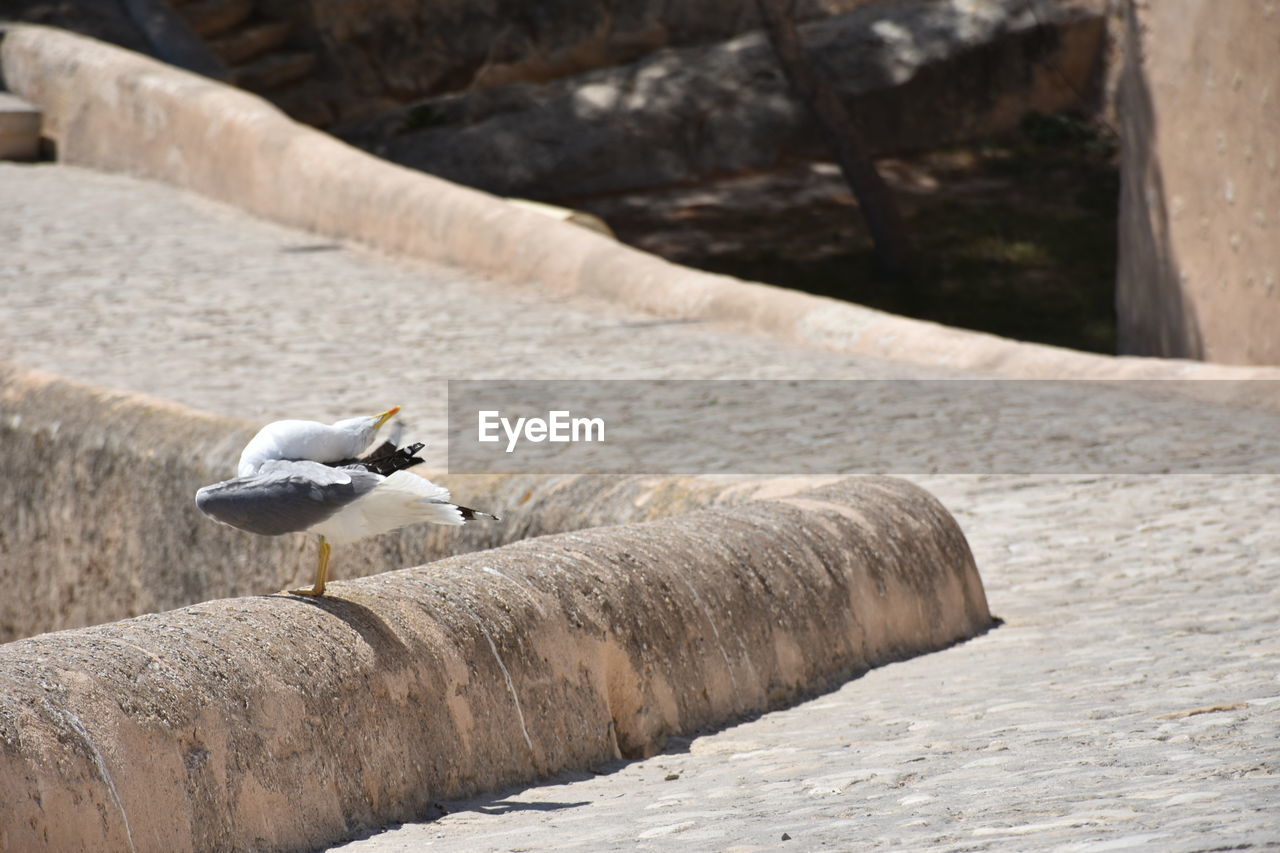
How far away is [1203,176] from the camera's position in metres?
9.75

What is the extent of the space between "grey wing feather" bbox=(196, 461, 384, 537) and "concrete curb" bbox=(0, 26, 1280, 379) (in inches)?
229

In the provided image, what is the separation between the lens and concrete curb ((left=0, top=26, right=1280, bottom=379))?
866cm

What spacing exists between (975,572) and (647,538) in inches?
48.6

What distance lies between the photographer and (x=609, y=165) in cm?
1706

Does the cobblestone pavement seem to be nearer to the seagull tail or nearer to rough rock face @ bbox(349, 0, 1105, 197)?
the seagull tail

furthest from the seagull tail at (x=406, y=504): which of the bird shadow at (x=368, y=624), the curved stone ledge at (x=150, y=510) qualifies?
the curved stone ledge at (x=150, y=510)

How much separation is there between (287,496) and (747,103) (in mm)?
15001

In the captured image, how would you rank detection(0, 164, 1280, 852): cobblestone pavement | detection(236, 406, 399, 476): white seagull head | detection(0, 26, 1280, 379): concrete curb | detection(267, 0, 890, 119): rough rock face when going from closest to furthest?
detection(0, 164, 1280, 852): cobblestone pavement < detection(236, 406, 399, 476): white seagull head < detection(0, 26, 1280, 379): concrete curb < detection(267, 0, 890, 119): rough rock face

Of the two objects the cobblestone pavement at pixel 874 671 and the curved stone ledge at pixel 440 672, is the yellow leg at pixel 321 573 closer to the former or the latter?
the curved stone ledge at pixel 440 672

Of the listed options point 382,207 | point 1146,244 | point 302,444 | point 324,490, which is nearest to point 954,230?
point 1146,244

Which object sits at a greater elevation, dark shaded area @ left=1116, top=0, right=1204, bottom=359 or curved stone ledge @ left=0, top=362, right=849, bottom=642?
dark shaded area @ left=1116, top=0, right=1204, bottom=359

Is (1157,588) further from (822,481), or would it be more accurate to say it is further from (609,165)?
(609,165)

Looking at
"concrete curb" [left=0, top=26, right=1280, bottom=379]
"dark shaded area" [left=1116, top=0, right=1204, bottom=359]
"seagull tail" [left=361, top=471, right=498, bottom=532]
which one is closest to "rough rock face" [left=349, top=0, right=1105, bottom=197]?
"concrete curb" [left=0, top=26, right=1280, bottom=379]

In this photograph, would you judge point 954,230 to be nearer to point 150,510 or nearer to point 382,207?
point 382,207
